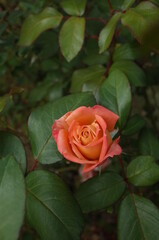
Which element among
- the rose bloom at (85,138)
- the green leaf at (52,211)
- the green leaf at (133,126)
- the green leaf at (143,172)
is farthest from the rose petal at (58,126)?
the green leaf at (133,126)

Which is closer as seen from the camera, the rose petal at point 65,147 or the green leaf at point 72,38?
the rose petal at point 65,147

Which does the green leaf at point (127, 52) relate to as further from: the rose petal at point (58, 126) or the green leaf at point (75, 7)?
the rose petal at point (58, 126)

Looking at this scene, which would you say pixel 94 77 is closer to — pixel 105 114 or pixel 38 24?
pixel 38 24

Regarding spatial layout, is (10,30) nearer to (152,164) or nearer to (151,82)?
(151,82)

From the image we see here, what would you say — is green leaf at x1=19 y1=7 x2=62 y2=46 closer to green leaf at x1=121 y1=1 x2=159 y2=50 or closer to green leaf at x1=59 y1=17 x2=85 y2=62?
green leaf at x1=59 y1=17 x2=85 y2=62

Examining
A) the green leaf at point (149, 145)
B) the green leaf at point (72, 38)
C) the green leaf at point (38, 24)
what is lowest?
the green leaf at point (149, 145)

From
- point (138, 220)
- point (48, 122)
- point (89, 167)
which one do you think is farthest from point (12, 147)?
point (138, 220)

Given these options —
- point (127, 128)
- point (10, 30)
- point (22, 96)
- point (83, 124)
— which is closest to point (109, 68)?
point (127, 128)
